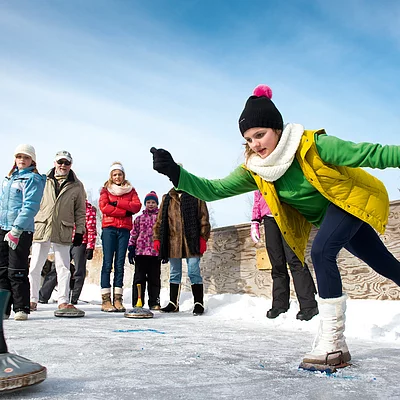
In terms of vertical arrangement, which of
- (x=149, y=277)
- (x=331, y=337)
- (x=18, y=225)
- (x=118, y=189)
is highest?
(x=118, y=189)

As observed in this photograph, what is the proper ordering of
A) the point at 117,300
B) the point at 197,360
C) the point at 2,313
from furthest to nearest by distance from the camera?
1. the point at 117,300
2. the point at 197,360
3. the point at 2,313

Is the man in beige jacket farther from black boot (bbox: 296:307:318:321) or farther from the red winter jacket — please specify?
black boot (bbox: 296:307:318:321)

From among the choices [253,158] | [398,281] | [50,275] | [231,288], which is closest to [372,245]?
[398,281]

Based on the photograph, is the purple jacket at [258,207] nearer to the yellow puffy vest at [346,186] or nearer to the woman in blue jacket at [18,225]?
the woman in blue jacket at [18,225]

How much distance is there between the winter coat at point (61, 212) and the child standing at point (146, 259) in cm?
121

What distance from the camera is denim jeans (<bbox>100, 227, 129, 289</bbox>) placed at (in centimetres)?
582

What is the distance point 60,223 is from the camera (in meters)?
5.31

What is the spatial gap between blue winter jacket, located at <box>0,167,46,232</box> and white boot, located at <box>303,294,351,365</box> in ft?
10.3

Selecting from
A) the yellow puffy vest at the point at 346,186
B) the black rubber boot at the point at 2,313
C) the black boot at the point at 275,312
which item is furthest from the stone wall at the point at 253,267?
the black rubber boot at the point at 2,313

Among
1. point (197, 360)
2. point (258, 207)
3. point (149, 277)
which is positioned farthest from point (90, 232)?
point (197, 360)

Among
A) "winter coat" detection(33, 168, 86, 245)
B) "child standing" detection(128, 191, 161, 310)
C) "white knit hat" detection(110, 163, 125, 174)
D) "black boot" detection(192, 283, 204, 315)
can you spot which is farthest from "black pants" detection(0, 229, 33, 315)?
"black boot" detection(192, 283, 204, 315)

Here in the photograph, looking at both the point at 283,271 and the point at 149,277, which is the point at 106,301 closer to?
the point at 149,277

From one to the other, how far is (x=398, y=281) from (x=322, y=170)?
891 mm

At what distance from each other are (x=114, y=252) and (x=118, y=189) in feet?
2.81
